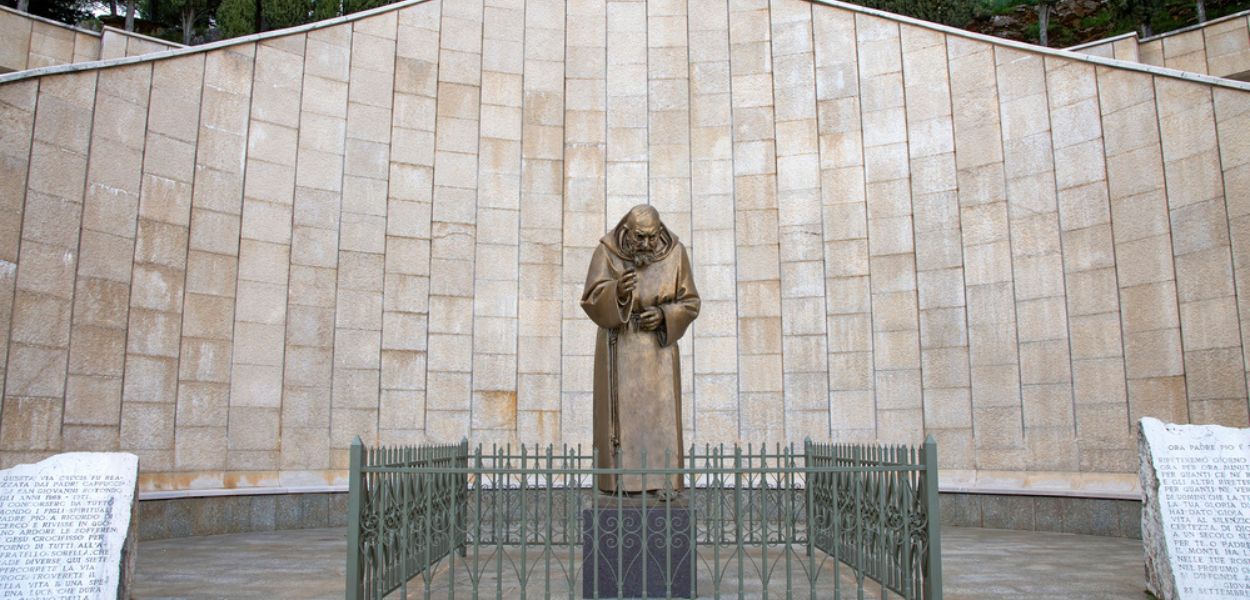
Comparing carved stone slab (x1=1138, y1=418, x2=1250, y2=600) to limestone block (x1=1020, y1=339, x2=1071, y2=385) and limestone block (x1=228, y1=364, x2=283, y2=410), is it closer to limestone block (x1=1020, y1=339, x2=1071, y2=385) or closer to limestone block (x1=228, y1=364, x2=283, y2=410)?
limestone block (x1=1020, y1=339, x2=1071, y2=385)

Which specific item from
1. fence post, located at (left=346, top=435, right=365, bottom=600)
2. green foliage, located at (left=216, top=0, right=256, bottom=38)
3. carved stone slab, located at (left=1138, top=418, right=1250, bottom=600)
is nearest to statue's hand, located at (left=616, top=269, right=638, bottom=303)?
fence post, located at (left=346, top=435, right=365, bottom=600)

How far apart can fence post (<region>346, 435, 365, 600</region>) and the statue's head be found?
3.03m

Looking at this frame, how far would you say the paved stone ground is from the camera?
8.55m

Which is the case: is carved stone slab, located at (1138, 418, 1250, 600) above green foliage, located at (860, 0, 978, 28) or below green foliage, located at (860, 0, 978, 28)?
below

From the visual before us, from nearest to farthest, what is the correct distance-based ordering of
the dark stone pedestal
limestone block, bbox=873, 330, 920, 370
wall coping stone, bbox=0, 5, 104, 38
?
the dark stone pedestal
limestone block, bbox=873, 330, 920, 370
wall coping stone, bbox=0, 5, 104, 38

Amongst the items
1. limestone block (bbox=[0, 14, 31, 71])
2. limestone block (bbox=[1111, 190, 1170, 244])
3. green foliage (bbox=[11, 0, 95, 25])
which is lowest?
limestone block (bbox=[1111, 190, 1170, 244])

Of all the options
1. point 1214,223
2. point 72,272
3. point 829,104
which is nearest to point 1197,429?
point 1214,223

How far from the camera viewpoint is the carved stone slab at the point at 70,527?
7102 millimetres

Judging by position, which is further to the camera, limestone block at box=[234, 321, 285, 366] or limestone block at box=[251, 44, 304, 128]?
limestone block at box=[251, 44, 304, 128]

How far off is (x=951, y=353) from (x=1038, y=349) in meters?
1.33

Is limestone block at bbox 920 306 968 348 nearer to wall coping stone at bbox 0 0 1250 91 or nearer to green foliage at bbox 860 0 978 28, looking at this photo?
wall coping stone at bbox 0 0 1250 91

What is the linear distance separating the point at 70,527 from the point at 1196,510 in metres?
9.44

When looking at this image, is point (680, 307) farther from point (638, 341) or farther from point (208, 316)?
point (208, 316)

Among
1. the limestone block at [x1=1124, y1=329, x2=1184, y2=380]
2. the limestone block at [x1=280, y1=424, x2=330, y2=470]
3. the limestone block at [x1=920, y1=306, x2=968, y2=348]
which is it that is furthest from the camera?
the limestone block at [x1=920, y1=306, x2=968, y2=348]
